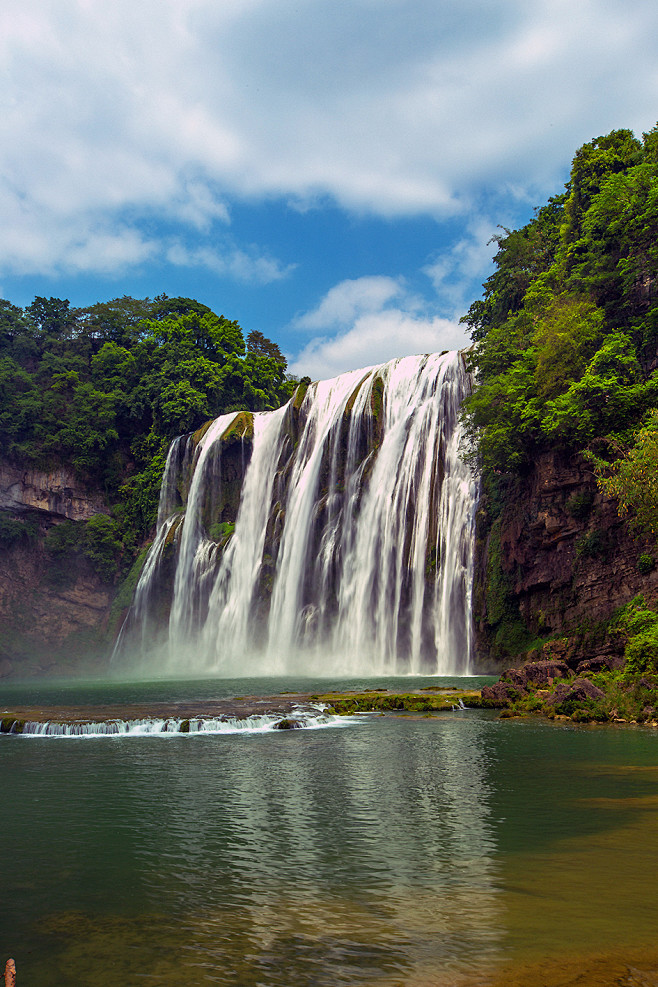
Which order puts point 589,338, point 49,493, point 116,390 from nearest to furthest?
point 589,338 < point 49,493 < point 116,390

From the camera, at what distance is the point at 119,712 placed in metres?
19.3

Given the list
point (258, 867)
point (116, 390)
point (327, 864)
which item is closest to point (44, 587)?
point (116, 390)

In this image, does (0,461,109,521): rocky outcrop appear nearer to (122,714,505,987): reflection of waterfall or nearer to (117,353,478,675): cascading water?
(117,353,478,675): cascading water

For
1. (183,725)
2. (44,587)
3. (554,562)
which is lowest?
(183,725)

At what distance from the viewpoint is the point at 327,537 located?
3816 cm

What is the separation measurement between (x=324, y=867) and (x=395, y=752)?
6147 millimetres

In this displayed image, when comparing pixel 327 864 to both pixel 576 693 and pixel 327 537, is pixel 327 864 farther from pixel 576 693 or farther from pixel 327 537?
pixel 327 537

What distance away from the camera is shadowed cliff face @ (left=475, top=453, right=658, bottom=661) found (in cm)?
2356

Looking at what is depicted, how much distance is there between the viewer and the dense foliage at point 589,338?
23.5 m

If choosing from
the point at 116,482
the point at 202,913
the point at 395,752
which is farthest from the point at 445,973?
the point at 116,482

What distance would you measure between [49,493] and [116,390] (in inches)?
372

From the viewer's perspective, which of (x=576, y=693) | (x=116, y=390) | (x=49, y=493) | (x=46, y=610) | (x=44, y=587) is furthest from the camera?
(x=116, y=390)

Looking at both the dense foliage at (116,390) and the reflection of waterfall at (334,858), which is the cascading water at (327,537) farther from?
the reflection of waterfall at (334,858)

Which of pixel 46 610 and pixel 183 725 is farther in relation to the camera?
pixel 46 610
